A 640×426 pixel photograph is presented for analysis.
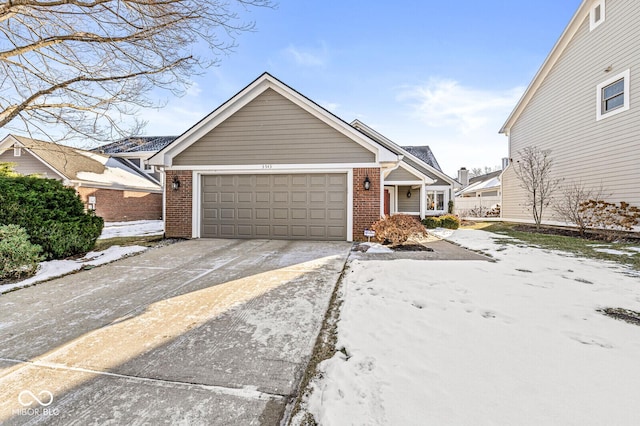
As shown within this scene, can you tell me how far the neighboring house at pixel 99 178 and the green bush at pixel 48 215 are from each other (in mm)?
9414

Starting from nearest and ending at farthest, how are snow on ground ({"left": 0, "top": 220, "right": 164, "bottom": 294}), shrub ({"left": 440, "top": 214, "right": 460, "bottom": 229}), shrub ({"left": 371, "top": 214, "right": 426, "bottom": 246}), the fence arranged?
snow on ground ({"left": 0, "top": 220, "right": 164, "bottom": 294})
shrub ({"left": 371, "top": 214, "right": 426, "bottom": 246})
shrub ({"left": 440, "top": 214, "right": 460, "bottom": 229})
the fence

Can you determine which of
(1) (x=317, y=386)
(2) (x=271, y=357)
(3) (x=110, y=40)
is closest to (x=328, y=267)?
(2) (x=271, y=357)

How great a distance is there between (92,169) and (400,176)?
58.8 feet

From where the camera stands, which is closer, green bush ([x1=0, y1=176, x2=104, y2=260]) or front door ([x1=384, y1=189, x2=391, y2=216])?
green bush ([x1=0, y1=176, x2=104, y2=260])

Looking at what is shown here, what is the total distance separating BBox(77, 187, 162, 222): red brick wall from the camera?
51.5ft

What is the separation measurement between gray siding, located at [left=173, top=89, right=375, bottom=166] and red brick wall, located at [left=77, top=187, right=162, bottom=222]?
9.83 meters

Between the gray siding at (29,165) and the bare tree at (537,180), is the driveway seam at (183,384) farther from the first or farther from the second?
the gray siding at (29,165)

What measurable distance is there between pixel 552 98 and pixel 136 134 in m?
16.9

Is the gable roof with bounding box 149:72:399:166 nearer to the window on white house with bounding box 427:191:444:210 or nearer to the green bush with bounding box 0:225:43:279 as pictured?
the green bush with bounding box 0:225:43:279

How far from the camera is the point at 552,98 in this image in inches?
506

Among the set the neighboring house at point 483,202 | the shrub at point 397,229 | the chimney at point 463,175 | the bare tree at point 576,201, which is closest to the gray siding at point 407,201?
the neighboring house at point 483,202

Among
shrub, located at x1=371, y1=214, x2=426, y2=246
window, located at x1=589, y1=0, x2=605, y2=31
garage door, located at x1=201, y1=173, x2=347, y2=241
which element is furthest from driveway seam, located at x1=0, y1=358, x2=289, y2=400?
window, located at x1=589, y1=0, x2=605, y2=31

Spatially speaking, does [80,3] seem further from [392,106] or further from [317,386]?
[392,106]

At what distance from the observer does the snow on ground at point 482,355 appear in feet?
5.82
